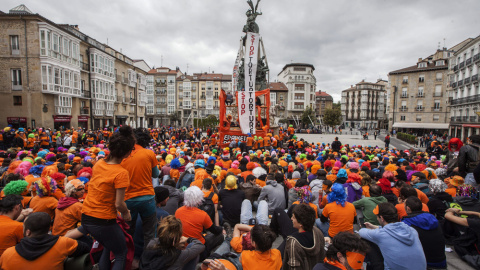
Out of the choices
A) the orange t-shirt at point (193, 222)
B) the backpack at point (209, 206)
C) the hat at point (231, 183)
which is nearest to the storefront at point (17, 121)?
the hat at point (231, 183)

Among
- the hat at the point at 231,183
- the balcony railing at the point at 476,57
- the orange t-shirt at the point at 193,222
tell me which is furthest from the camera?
the balcony railing at the point at 476,57

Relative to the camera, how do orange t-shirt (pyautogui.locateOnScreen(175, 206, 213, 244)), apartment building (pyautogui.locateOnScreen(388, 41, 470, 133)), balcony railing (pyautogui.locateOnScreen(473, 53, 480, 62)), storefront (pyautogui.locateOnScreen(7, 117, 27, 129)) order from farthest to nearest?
apartment building (pyautogui.locateOnScreen(388, 41, 470, 133)), balcony railing (pyautogui.locateOnScreen(473, 53, 480, 62)), storefront (pyautogui.locateOnScreen(7, 117, 27, 129)), orange t-shirt (pyautogui.locateOnScreen(175, 206, 213, 244))

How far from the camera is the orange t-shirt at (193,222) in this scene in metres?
3.58

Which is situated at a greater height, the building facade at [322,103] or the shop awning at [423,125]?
the building facade at [322,103]

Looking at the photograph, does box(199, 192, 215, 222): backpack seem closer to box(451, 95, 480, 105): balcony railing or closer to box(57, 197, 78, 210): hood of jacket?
box(57, 197, 78, 210): hood of jacket

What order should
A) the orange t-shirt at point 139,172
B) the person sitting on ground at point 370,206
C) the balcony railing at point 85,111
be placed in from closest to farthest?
A: the orange t-shirt at point 139,172, the person sitting on ground at point 370,206, the balcony railing at point 85,111

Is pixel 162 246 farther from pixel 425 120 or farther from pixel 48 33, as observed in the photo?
pixel 425 120

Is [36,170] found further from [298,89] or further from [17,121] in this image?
[298,89]

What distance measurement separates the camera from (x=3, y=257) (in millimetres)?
2676

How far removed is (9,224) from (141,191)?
1.59 meters

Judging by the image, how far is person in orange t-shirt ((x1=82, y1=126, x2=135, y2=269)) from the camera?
109 inches

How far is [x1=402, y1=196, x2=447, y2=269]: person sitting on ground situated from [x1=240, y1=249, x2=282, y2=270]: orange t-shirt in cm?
228

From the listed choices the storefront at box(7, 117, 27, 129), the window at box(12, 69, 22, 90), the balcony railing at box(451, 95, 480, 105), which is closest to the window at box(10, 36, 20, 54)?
the window at box(12, 69, 22, 90)

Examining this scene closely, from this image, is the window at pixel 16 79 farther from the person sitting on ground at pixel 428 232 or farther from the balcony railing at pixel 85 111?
the person sitting on ground at pixel 428 232
